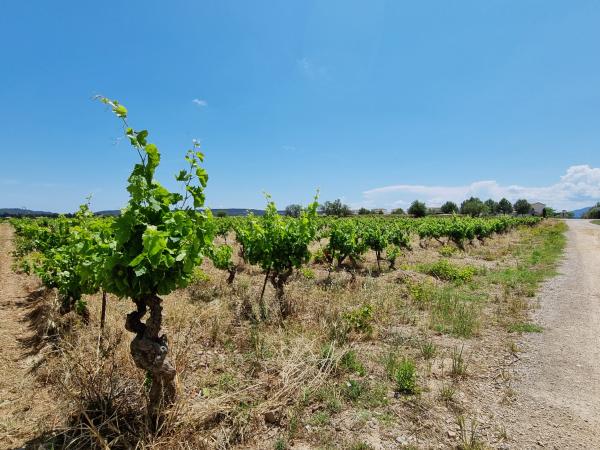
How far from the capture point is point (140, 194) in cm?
334

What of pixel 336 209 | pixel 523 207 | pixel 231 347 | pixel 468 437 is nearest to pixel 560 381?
pixel 468 437

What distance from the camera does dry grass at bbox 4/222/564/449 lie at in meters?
3.73

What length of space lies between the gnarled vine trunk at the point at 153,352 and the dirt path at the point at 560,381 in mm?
4060

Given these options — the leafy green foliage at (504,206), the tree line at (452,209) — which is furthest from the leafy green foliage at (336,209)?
the leafy green foliage at (504,206)

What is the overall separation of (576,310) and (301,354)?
814 centimetres

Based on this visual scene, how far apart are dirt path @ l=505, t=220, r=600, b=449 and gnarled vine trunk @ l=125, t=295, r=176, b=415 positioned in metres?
4.06

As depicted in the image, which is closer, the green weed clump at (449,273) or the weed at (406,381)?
the weed at (406,381)

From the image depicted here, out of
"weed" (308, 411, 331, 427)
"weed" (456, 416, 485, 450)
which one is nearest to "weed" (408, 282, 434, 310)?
"weed" (456, 416, 485, 450)

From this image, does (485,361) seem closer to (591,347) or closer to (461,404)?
(461,404)

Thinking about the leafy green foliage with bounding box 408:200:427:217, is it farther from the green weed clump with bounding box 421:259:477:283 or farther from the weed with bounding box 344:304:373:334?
the weed with bounding box 344:304:373:334

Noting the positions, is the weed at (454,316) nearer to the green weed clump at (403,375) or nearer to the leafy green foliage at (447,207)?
the green weed clump at (403,375)

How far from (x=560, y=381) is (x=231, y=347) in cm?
545

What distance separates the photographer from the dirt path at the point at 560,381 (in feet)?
12.7

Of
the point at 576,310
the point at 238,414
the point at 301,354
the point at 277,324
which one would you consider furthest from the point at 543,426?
the point at 576,310
